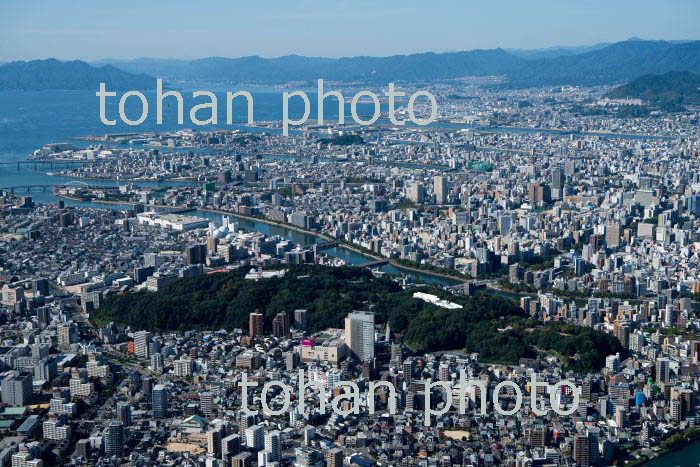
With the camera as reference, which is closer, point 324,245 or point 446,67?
point 324,245

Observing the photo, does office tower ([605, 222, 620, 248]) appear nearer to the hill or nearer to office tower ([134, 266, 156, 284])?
office tower ([134, 266, 156, 284])

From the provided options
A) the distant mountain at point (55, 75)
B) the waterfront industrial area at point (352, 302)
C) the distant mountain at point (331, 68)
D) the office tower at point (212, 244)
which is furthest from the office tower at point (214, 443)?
the distant mountain at point (331, 68)

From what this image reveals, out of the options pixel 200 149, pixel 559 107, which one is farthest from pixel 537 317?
pixel 559 107

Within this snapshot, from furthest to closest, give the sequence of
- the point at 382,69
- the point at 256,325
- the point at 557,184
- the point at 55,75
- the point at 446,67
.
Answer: the point at 446,67, the point at 382,69, the point at 55,75, the point at 557,184, the point at 256,325

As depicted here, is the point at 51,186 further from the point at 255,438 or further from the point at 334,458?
the point at 334,458

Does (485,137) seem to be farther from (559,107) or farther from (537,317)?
(537,317)

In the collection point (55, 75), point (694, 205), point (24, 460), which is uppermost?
point (55, 75)

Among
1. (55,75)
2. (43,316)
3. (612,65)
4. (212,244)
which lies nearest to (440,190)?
(212,244)
